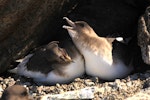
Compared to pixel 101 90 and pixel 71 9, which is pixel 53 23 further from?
pixel 101 90

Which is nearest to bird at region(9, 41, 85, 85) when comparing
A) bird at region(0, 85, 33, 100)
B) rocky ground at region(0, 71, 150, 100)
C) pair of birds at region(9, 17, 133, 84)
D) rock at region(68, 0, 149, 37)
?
pair of birds at region(9, 17, 133, 84)

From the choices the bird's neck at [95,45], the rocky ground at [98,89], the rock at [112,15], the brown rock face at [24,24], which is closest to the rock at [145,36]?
the rocky ground at [98,89]

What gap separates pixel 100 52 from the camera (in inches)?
220

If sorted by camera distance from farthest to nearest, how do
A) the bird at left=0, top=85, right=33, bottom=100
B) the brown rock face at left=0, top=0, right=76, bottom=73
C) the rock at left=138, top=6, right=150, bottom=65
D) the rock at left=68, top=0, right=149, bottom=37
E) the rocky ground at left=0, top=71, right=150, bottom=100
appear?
the rock at left=68, top=0, right=149, bottom=37, the brown rock face at left=0, top=0, right=76, bottom=73, the rock at left=138, top=6, right=150, bottom=65, the rocky ground at left=0, top=71, right=150, bottom=100, the bird at left=0, top=85, right=33, bottom=100

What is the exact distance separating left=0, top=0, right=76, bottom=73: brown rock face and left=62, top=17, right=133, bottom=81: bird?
0.25 m

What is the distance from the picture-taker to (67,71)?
5594 mm

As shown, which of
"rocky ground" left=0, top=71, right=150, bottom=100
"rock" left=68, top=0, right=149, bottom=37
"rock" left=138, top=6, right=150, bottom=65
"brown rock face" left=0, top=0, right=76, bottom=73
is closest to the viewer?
"rocky ground" left=0, top=71, right=150, bottom=100

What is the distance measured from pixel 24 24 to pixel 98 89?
1129mm

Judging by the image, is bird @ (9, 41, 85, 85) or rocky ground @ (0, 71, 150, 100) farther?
bird @ (9, 41, 85, 85)

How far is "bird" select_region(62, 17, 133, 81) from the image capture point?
558cm

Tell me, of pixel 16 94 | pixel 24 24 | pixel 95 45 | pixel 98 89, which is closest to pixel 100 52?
pixel 95 45

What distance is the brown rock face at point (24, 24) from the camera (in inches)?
218

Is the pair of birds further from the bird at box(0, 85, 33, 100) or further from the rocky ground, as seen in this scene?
the bird at box(0, 85, 33, 100)

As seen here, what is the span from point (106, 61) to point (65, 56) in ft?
1.41
